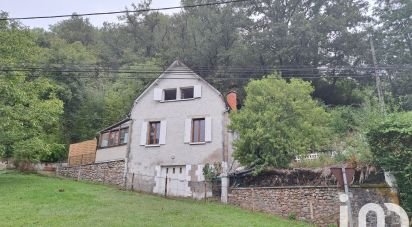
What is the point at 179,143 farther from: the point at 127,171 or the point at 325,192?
the point at 325,192

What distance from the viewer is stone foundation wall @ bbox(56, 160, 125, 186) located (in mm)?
21922

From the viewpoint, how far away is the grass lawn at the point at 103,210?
40.3 feet

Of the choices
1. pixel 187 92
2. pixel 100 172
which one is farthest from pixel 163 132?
pixel 100 172

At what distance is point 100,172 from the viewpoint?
75.4 ft

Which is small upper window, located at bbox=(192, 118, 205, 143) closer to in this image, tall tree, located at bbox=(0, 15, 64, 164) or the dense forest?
the dense forest

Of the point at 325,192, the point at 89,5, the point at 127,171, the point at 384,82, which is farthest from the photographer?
the point at 384,82

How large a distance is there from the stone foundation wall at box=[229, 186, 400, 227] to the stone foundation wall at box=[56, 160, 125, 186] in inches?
317

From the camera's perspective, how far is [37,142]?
21.0m

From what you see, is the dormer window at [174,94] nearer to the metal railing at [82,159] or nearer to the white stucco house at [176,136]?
the white stucco house at [176,136]

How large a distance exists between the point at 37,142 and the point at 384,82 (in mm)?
25019

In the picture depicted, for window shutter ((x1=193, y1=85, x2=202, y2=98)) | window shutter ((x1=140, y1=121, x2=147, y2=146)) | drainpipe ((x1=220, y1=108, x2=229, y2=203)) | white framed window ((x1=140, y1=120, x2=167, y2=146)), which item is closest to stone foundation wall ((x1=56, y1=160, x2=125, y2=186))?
window shutter ((x1=140, y1=121, x2=147, y2=146))

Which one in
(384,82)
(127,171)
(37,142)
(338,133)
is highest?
(384,82)

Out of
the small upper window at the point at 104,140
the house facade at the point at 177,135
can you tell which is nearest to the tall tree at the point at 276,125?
the house facade at the point at 177,135

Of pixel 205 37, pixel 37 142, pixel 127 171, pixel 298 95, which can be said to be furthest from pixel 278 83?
pixel 205 37
